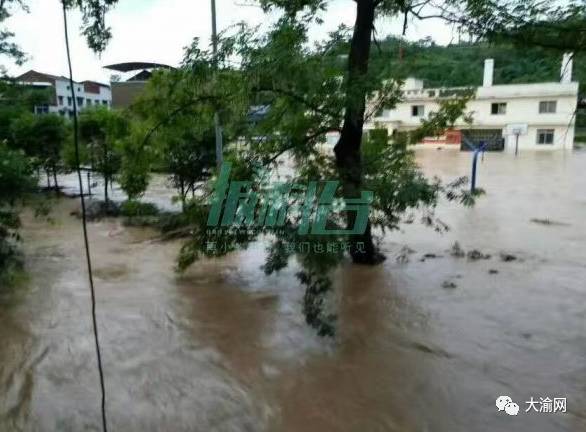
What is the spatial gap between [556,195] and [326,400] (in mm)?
11010

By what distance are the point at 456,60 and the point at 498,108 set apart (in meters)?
26.9

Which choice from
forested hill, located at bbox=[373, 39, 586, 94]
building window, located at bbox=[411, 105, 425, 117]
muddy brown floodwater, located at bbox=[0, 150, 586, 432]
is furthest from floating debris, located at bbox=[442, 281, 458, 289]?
building window, located at bbox=[411, 105, 425, 117]

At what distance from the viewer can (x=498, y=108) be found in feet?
94.2

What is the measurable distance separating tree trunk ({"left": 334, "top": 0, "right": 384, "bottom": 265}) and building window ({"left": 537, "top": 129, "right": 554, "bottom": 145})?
26461mm

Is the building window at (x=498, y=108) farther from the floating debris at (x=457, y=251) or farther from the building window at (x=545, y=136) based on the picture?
the floating debris at (x=457, y=251)

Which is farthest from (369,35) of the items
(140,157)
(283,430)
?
(283,430)

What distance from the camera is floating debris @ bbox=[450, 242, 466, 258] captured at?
6781mm

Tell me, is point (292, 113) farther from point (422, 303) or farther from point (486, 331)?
point (486, 331)

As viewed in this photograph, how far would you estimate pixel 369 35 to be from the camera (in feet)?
16.7

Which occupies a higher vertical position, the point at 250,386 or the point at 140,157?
the point at 140,157

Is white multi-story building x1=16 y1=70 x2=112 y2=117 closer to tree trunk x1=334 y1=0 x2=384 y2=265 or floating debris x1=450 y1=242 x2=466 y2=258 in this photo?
tree trunk x1=334 y1=0 x2=384 y2=265

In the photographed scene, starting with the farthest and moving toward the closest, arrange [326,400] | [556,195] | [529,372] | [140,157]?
[556,195]
[140,157]
[529,372]
[326,400]

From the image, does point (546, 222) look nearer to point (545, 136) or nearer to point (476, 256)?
point (476, 256)

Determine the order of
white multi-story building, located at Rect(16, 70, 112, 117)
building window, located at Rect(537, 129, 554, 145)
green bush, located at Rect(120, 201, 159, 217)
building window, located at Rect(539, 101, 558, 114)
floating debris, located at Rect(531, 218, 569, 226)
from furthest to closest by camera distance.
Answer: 1. building window, located at Rect(537, 129, 554, 145)
2. building window, located at Rect(539, 101, 558, 114)
3. green bush, located at Rect(120, 201, 159, 217)
4. floating debris, located at Rect(531, 218, 569, 226)
5. white multi-story building, located at Rect(16, 70, 112, 117)
